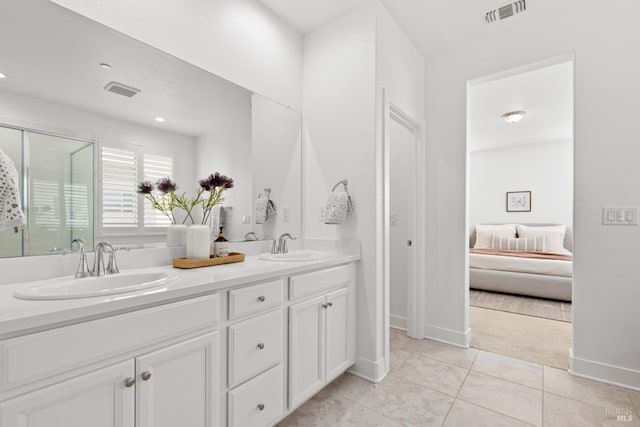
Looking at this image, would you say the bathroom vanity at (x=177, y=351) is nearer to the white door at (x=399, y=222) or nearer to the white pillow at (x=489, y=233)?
the white door at (x=399, y=222)

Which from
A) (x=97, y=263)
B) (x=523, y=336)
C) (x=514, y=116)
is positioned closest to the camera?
(x=97, y=263)

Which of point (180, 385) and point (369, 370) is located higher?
point (180, 385)

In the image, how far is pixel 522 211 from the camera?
579 centimetres

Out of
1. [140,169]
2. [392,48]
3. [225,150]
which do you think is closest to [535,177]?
[392,48]

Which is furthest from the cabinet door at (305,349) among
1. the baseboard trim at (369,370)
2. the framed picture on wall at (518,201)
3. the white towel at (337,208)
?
→ the framed picture on wall at (518,201)

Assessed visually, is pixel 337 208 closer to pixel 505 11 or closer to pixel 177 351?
pixel 177 351

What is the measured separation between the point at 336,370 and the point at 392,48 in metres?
2.32

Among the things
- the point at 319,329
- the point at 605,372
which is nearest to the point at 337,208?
the point at 319,329

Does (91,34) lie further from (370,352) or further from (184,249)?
(370,352)

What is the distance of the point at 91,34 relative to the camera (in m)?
1.39

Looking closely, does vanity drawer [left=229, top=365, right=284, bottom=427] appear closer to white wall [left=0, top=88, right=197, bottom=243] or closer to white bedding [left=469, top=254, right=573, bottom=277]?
white wall [left=0, top=88, right=197, bottom=243]

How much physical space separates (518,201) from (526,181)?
0.39 metres

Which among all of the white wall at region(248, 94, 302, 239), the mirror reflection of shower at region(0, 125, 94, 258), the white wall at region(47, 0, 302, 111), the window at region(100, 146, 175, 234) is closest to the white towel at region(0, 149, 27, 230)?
the mirror reflection of shower at region(0, 125, 94, 258)

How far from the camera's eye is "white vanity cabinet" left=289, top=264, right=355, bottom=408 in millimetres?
1619
